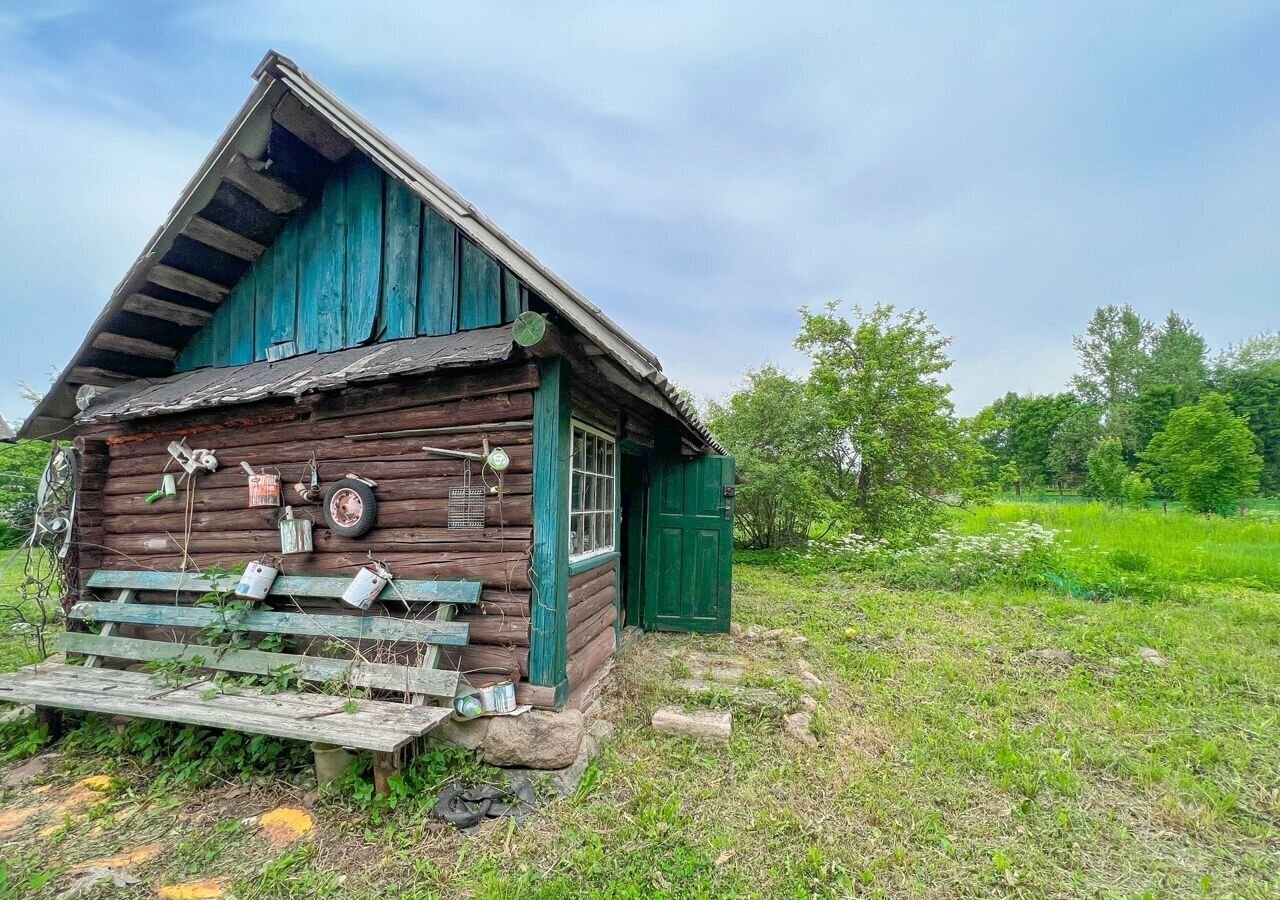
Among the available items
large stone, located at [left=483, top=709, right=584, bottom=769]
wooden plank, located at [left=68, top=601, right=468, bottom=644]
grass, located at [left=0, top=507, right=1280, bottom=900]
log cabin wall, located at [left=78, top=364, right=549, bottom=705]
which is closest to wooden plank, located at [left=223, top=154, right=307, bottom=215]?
log cabin wall, located at [left=78, top=364, right=549, bottom=705]

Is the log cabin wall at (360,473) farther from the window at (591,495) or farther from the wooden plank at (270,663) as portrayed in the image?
the window at (591,495)

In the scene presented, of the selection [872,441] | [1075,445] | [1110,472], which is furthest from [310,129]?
[1075,445]

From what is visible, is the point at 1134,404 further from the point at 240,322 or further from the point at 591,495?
the point at 240,322

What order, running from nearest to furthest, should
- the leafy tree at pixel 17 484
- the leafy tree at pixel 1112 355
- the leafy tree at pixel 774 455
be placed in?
the leafy tree at pixel 774 455
the leafy tree at pixel 17 484
the leafy tree at pixel 1112 355

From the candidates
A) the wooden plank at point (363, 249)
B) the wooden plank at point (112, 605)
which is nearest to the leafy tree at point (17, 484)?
the wooden plank at point (112, 605)

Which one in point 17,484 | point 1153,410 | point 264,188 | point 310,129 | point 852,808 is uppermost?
point 1153,410

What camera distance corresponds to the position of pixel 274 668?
11.3ft

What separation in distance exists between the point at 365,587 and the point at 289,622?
81 cm

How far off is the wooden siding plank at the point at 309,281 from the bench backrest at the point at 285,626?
75.5 inches

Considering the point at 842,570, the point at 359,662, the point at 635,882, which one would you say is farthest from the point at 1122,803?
the point at 842,570

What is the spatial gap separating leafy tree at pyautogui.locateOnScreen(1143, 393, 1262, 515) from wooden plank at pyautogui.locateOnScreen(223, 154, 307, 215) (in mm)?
22550

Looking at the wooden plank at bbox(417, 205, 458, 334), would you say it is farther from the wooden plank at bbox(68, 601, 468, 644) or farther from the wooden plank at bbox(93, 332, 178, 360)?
the wooden plank at bbox(93, 332, 178, 360)

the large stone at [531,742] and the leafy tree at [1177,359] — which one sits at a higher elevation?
the leafy tree at [1177,359]

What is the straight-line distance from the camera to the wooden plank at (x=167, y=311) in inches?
166
